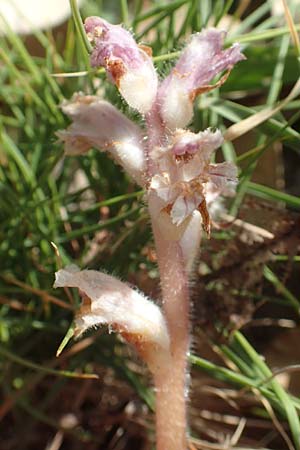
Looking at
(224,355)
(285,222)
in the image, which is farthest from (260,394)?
(285,222)

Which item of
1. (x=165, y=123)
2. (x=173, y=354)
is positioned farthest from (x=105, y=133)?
(x=173, y=354)

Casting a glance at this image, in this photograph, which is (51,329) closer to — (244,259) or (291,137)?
(244,259)

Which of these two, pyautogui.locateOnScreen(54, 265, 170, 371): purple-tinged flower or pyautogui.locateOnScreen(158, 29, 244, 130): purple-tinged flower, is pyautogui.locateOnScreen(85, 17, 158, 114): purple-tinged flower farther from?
pyautogui.locateOnScreen(54, 265, 170, 371): purple-tinged flower

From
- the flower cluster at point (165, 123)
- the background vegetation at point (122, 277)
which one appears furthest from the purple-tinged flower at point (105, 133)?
the background vegetation at point (122, 277)

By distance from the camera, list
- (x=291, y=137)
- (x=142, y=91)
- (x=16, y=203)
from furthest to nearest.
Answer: (x=16, y=203) → (x=291, y=137) → (x=142, y=91)

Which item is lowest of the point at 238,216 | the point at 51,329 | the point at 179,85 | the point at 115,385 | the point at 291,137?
the point at 115,385

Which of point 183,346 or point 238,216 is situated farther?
point 238,216

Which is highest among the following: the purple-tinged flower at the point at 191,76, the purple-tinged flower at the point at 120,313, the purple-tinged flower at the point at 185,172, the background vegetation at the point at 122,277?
the purple-tinged flower at the point at 191,76

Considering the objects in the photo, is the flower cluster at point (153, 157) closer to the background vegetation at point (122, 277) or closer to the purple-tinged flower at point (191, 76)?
the purple-tinged flower at point (191, 76)
